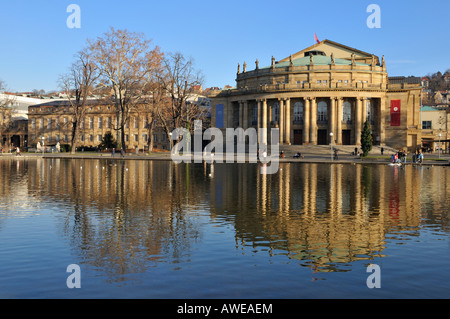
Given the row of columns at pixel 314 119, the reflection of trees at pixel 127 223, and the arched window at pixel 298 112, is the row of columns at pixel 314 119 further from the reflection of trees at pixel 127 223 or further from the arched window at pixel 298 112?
the reflection of trees at pixel 127 223

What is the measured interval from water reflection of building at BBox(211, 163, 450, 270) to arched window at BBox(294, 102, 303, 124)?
6628cm

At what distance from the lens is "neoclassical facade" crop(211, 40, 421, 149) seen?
90688 millimetres

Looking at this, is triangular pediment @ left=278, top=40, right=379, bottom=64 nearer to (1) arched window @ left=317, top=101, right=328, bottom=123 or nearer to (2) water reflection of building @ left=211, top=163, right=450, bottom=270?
(1) arched window @ left=317, top=101, right=328, bottom=123

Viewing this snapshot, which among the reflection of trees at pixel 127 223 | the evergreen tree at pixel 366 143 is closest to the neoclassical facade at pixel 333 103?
the evergreen tree at pixel 366 143

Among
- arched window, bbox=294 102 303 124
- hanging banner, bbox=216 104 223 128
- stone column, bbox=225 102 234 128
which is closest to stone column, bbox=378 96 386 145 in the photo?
arched window, bbox=294 102 303 124

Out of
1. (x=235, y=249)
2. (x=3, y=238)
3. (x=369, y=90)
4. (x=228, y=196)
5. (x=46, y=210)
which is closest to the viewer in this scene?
(x=235, y=249)

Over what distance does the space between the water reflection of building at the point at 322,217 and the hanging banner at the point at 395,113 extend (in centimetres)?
6799

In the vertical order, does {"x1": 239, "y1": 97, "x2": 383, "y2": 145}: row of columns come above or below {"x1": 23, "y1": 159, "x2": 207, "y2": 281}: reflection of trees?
above

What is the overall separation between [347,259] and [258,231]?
3.81 metres

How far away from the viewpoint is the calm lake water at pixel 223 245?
9125mm

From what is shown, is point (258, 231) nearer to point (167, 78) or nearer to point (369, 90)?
point (167, 78)

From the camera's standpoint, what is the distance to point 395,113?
92.8 m

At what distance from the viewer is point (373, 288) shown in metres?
9.11
